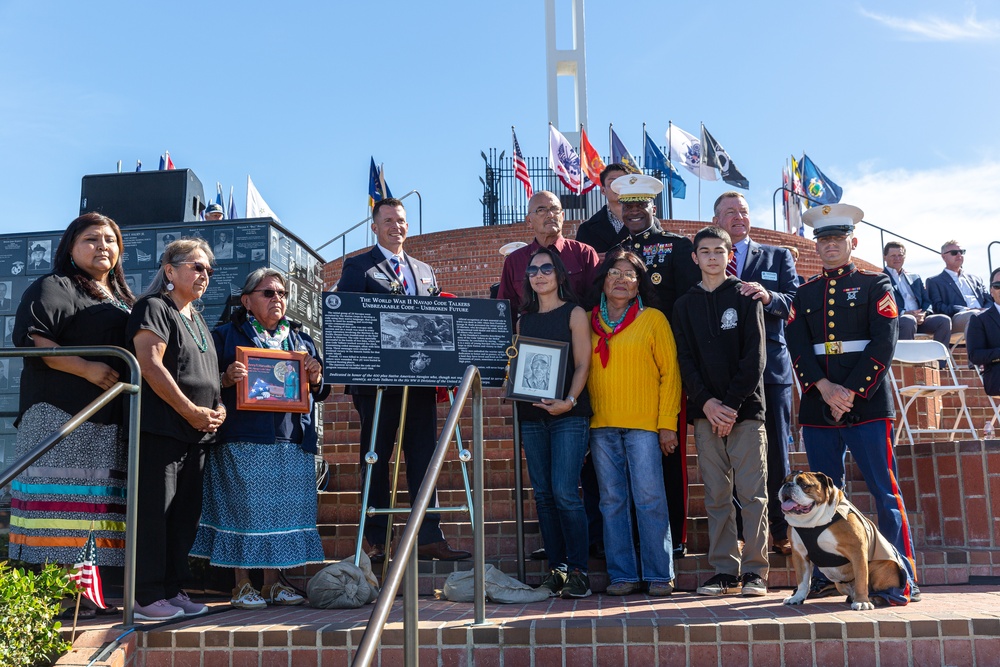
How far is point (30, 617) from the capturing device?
3586 mm

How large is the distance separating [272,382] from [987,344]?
5363 mm

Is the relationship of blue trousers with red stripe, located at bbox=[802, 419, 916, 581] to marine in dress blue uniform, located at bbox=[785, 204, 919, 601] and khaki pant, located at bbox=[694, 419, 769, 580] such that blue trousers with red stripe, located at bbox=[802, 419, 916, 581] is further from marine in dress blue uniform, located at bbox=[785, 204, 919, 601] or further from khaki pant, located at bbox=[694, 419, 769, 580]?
khaki pant, located at bbox=[694, 419, 769, 580]

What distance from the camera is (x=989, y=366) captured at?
23.3 feet

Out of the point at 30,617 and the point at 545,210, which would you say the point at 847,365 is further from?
the point at 30,617

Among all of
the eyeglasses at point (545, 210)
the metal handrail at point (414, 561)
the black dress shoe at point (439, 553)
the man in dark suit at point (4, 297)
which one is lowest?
the black dress shoe at point (439, 553)

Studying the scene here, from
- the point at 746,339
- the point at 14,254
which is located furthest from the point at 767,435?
the point at 14,254

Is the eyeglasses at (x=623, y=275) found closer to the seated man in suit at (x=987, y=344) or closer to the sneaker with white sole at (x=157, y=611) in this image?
the sneaker with white sole at (x=157, y=611)

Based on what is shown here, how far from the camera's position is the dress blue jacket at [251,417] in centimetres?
494

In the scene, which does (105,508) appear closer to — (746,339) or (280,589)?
(280,589)

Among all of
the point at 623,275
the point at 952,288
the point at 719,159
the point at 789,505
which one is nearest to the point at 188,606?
the point at 623,275

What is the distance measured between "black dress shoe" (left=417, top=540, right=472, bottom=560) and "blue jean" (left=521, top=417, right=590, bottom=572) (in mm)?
578

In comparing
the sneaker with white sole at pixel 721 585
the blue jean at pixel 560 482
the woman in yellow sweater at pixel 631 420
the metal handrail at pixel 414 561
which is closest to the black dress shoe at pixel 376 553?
the metal handrail at pixel 414 561

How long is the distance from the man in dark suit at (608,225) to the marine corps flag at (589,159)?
12.6 metres

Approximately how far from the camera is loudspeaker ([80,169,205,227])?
24.6ft
